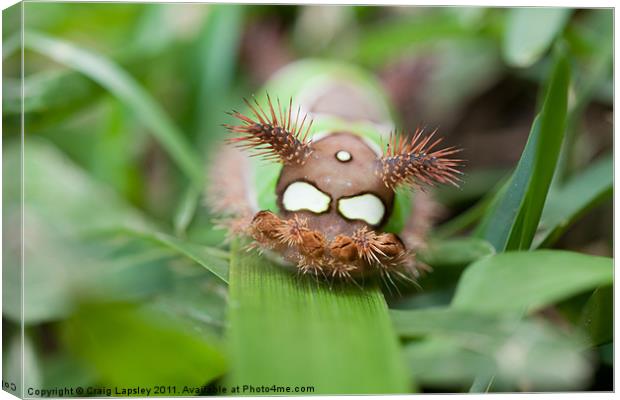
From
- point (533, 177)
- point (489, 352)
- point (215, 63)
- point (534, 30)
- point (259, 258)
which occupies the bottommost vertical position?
point (489, 352)

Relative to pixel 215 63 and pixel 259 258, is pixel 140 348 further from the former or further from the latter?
pixel 215 63

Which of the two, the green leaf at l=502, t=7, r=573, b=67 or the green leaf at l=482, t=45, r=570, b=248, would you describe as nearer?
the green leaf at l=482, t=45, r=570, b=248

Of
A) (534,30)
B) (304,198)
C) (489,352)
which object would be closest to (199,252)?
(304,198)

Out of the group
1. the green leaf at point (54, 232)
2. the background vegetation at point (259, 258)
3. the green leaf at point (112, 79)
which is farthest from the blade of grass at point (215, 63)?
the green leaf at point (54, 232)

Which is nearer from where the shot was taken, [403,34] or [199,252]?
[199,252]

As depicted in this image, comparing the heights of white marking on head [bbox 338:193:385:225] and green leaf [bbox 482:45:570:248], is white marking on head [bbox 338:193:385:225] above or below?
below

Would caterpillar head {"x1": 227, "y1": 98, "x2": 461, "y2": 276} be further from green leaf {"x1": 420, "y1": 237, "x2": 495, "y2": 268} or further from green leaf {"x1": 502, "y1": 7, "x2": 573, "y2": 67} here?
green leaf {"x1": 502, "y1": 7, "x2": 573, "y2": 67}

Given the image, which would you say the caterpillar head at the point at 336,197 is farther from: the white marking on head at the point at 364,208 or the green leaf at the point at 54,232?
the green leaf at the point at 54,232

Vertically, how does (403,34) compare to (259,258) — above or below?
above

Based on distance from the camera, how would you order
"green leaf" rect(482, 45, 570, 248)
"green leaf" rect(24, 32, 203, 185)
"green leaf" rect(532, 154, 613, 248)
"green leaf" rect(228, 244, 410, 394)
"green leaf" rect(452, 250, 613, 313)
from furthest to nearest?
"green leaf" rect(24, 32, 203, 185), "green leaf" rect(532, 154, 613, 248), "green leaf" rect(482, 45, 570, 248), "green leaf" rect(452, 250, 613, 313), "green leaf" rect(228, 244, 410, 394)

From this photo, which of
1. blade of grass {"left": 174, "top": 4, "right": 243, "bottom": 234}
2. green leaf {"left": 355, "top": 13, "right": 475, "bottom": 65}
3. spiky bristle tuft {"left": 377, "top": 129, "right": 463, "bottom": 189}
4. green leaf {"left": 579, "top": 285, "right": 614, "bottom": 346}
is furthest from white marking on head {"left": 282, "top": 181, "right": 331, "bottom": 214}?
green leaf {"left": 355, "top": 13, "right": 475, "bottom": 65}
